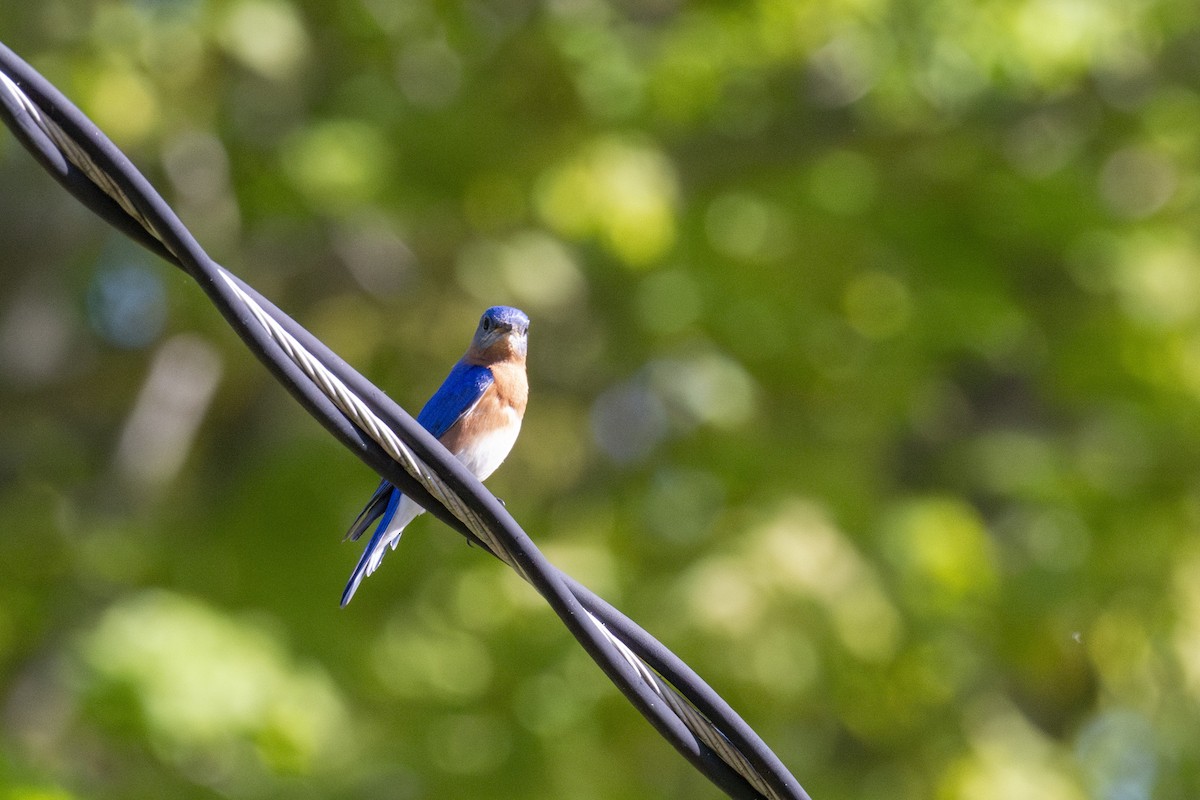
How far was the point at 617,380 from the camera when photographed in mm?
7477

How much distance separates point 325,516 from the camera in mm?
6578

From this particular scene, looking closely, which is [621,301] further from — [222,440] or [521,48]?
[222,440]

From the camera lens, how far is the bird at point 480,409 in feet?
14.1

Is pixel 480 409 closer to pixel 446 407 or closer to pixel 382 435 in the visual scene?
→ pixel 446 407

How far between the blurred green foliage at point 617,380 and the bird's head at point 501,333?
1.56m

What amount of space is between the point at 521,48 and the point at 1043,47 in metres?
2.44

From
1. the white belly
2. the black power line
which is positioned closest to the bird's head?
the white belly

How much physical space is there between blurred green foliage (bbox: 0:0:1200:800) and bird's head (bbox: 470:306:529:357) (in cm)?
156

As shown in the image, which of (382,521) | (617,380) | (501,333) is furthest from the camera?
(617,380)

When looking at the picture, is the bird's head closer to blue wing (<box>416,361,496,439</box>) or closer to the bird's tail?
blue wing (<box>416,361,496,439</box>)

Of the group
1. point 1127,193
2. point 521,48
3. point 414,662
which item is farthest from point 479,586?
point 1127,193

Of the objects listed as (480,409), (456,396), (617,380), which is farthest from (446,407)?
(617,380)

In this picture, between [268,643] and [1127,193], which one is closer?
[268,643]

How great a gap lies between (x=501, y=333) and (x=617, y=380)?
2.91 m
